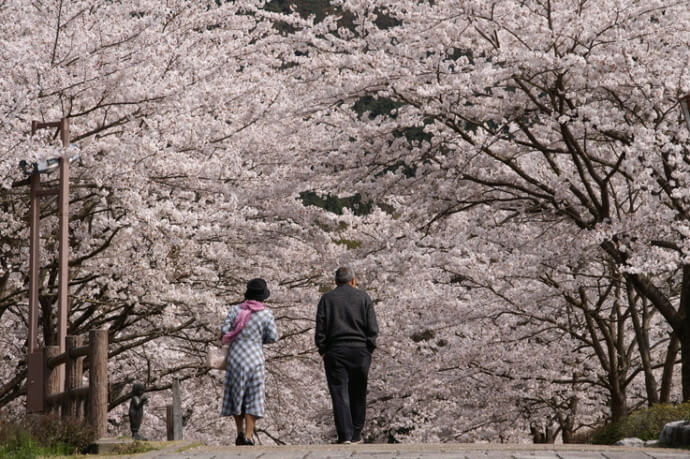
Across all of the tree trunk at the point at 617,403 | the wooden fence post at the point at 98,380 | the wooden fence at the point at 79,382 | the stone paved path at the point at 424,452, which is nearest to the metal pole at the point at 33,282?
the wooden fence at the point at 79,382

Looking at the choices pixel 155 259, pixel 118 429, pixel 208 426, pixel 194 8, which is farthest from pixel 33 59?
pixel 208 426

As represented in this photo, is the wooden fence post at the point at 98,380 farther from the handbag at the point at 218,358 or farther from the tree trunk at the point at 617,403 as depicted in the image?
the tree trunk at the point at 617,403

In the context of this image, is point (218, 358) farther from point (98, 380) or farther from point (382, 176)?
point (382, 176)

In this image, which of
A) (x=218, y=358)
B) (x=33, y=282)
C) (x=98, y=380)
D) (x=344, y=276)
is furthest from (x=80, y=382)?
(x=344, y=276)

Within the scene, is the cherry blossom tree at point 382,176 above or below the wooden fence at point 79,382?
above

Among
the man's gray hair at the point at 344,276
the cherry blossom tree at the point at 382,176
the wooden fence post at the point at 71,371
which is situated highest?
the cherry blossom tree at the point at 382,176

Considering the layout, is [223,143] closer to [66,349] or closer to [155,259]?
[155,259]

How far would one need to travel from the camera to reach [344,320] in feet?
27.3

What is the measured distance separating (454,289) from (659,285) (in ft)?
11.3

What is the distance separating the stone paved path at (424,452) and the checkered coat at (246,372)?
65cm

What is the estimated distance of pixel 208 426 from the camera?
2278 centimetres

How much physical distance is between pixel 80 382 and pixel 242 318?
171cm

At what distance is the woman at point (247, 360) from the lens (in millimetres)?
8289

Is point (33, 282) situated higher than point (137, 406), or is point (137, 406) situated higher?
point (33, 282)
